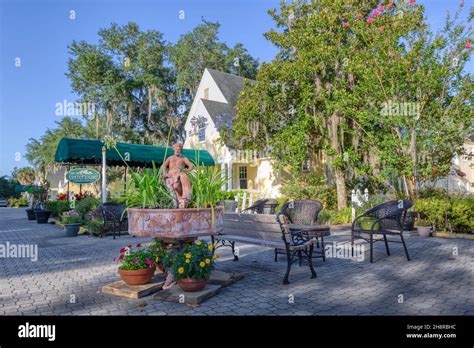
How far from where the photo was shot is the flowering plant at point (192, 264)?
4629 millimetres

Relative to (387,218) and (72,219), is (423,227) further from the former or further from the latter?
(72,219)

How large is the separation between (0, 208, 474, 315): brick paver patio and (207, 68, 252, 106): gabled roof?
20.6 m

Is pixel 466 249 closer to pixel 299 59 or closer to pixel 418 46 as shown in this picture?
pixel 418 46

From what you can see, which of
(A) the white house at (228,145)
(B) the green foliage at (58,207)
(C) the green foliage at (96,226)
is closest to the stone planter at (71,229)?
(C) the green foliage at (96,226)

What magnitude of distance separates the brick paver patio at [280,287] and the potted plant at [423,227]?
66.3 inches

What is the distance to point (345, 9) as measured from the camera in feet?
50.7

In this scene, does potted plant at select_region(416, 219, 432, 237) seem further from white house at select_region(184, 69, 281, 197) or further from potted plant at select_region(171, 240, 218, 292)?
white house at select_region(184, 69, 281, 197)

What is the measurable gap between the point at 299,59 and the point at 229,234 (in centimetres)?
1149

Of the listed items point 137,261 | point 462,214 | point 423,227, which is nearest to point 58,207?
point 137,261

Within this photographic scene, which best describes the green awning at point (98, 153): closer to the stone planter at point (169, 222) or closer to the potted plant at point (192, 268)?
the stone planter at point (169, 222)

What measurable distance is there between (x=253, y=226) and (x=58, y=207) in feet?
46.7
